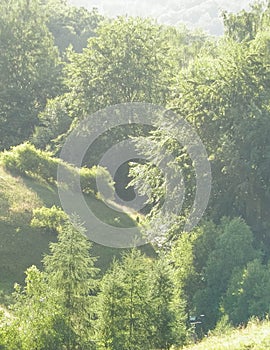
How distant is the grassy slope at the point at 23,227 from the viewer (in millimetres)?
29172

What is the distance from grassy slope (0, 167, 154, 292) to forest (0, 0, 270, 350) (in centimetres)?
11

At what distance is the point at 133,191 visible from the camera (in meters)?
50.1

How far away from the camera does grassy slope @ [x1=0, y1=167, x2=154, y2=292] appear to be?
29172mm

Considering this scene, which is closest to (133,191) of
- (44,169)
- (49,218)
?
(44,169)

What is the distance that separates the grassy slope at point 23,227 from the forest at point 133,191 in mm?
107

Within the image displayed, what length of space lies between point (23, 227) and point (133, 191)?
18709 mm

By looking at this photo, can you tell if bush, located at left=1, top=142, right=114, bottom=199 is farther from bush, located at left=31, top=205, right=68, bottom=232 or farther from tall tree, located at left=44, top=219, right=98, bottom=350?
tall tree, located at left=44, top=219, right=98, bottom=350

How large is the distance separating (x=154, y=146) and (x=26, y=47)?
26.0 m

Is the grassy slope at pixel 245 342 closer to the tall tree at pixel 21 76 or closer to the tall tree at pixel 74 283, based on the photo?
the tall tree at pixel 74 283

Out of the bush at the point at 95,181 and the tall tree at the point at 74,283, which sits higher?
the bush at the point at 95,181

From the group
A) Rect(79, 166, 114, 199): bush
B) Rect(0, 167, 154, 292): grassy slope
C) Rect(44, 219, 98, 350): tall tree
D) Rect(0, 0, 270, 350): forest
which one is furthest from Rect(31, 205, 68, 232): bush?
Rect(44, 219, 98, 350): tall tree

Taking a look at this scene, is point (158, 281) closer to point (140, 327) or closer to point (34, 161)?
point (140, 327)

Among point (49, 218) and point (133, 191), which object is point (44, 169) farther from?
point (133, 191)

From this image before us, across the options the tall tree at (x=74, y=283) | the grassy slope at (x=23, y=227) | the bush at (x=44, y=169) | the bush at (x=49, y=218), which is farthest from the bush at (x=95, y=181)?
the tall tree at (x=74, y=283)
